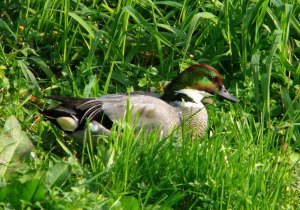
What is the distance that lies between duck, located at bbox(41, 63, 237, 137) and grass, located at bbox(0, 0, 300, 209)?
128 mm

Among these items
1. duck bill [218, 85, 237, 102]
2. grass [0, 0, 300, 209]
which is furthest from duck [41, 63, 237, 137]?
grass [0, 0, 300, 209]

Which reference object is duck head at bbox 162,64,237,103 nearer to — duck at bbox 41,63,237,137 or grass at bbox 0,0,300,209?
duck at bbox 41,63,237,137

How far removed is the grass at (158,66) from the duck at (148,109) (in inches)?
5.0

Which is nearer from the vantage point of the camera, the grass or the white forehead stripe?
the grass

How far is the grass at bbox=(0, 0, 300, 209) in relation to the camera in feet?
16.4

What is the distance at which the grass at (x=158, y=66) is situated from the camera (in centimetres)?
498

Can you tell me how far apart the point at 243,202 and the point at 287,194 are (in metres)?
0.51

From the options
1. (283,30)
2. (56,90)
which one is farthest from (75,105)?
(283,30)

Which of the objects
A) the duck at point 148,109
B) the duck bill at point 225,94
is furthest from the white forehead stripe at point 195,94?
the duck bill at point 225,94

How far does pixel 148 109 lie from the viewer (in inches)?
230

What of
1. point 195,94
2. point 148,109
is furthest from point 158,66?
point 148,109

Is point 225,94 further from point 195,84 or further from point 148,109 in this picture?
point 148,109

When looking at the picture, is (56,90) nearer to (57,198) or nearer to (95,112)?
(95,112)

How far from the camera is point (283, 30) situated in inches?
249
